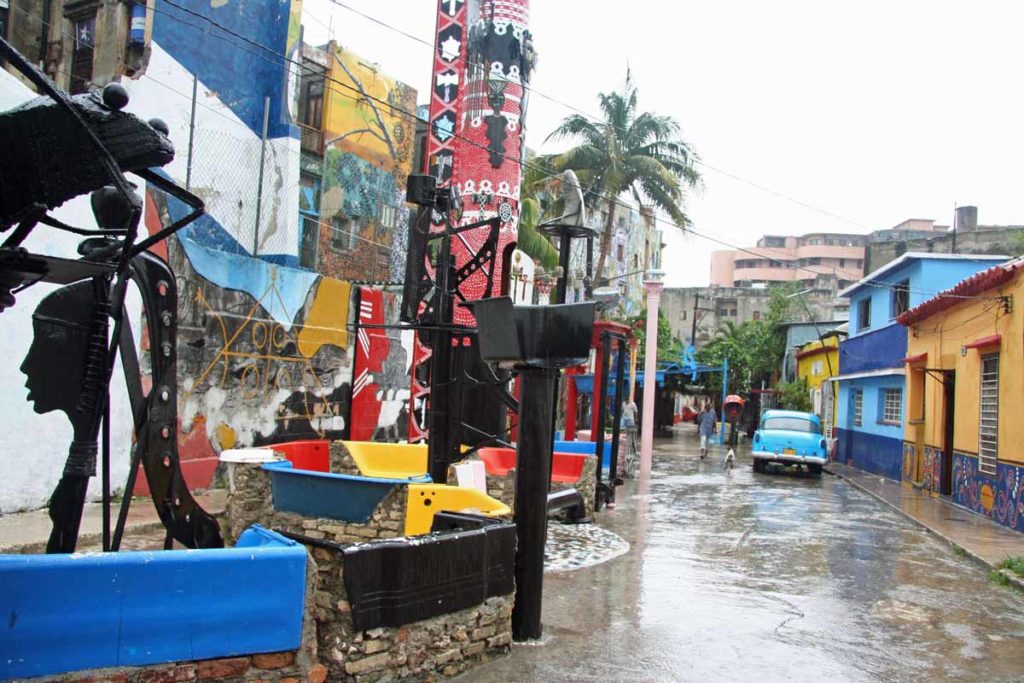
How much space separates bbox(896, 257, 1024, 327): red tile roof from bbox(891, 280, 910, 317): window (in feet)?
8.83

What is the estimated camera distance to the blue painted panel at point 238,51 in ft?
50.0

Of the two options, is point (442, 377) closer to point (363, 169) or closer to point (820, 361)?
point (363, 169)

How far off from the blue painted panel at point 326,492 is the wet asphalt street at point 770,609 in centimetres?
200

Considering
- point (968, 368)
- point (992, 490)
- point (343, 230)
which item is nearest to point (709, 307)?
point (343, 230)

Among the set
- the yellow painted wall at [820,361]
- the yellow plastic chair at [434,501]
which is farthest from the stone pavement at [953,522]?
the yellow painted wall at [820,361]

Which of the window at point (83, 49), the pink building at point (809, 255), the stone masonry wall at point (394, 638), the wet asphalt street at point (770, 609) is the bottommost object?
the wet asphalt street at point (770, 609)

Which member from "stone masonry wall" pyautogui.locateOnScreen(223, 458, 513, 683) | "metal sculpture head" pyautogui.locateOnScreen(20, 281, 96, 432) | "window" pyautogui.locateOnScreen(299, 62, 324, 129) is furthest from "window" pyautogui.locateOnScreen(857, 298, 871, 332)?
Answer: "metal sculpture head" pyautogui.locateOnScreen(20, 281, 96, 432)

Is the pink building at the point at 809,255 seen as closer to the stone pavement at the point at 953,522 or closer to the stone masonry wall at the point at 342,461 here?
the stone pavement at the point at 953,522

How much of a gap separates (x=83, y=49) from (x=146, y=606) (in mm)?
15311

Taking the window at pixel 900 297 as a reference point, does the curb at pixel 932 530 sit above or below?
below

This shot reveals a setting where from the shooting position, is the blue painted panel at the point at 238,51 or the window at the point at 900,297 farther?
the window at the point at 900,297

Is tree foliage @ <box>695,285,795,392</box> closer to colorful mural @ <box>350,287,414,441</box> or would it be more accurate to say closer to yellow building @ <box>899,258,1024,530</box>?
yellow building @ <box>899,258,1024,530</box>

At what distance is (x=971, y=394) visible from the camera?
16.1 metres

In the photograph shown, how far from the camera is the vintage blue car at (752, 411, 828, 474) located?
22234 mm
